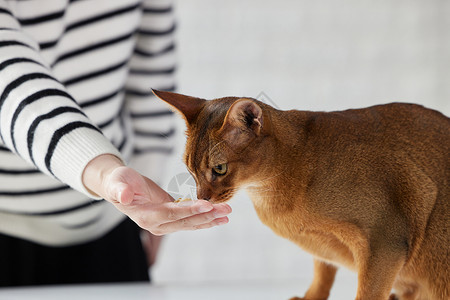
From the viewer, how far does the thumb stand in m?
0.70

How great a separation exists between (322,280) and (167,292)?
0.35m

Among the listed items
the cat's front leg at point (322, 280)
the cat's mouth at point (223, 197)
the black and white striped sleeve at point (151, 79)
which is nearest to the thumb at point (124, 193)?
the cat's mouth at point (223, 197)

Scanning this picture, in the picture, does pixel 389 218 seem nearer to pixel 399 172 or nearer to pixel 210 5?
pixel 399 172

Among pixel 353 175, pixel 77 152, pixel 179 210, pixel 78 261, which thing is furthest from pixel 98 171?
pixel 78 261

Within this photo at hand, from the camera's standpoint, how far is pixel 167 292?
1092mm

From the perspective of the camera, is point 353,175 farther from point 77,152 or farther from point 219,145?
point 77,152

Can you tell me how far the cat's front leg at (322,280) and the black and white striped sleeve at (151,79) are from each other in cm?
53

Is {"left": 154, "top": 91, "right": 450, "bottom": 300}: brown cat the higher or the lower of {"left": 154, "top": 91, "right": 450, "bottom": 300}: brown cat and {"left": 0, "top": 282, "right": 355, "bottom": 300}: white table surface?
the higher

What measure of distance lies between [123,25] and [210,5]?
0.39m

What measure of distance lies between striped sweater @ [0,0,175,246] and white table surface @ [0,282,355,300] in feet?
0.49

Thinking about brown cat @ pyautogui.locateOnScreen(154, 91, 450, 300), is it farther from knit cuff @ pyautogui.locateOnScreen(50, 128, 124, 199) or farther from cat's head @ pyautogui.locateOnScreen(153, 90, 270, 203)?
knit cuff @ pyautogui.locateOnScreen(50, 128, 124, 199)

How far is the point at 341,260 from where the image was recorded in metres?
0.79

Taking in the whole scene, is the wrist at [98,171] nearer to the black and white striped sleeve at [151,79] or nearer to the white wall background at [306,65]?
the white wall background at [306,65]

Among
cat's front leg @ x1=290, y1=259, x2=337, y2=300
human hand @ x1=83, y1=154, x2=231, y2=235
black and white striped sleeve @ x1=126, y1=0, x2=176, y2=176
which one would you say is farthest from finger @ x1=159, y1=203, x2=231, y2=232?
black and white striped sleeve @ x1=126, y1=0, x2=176, y2=176
